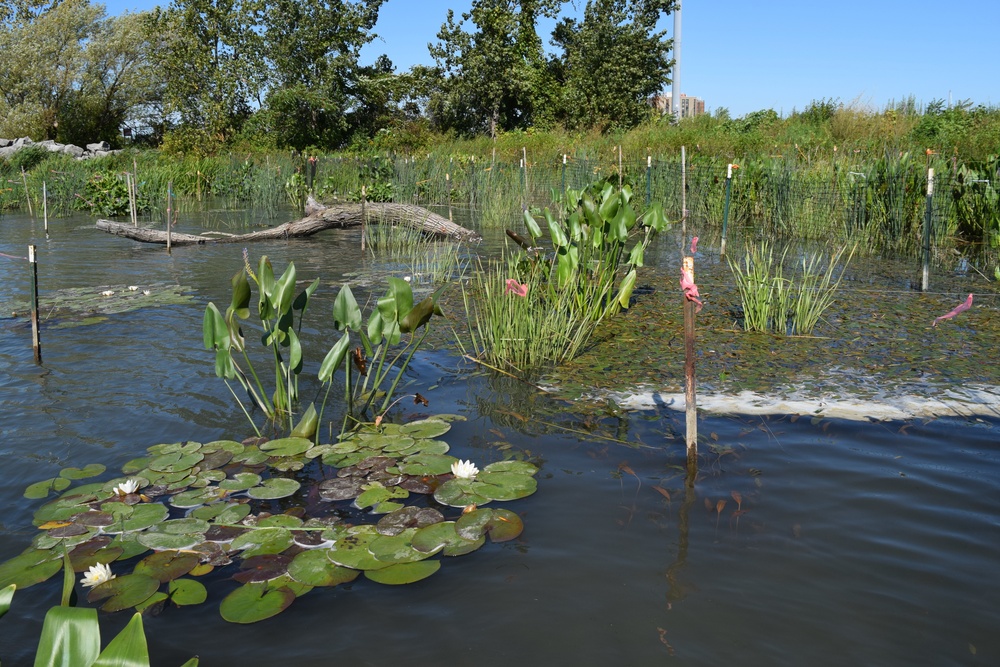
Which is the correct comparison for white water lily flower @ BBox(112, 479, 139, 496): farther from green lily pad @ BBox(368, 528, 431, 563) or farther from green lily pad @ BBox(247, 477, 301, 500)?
green lily pad @ BBox(368, 528, 431, 563)

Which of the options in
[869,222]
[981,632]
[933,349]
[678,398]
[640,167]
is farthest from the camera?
[640,167]

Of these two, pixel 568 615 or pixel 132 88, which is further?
pixel 132 88

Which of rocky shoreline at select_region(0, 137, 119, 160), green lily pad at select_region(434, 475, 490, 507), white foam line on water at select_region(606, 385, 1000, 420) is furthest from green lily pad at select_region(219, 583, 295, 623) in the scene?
rocky shoreline at select_region(0, 137, 119, 160)

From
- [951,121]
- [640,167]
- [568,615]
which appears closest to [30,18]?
[640,167]

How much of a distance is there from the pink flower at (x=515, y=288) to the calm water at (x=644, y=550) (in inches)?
21.3

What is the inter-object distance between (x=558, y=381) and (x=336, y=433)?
133 cm

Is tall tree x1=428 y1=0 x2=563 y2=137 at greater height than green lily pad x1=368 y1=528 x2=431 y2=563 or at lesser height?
greater

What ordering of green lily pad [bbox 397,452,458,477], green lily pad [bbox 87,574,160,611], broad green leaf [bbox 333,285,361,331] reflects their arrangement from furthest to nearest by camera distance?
1. broad green leaf [bbox 333,285,361,331]
2. green lily pad [bbox 397,452,458,477]
3. green lily pad [bbox 87,574,160,611]

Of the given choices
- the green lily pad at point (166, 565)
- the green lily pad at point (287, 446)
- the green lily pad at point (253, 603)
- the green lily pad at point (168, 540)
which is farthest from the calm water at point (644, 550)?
the green lily pad at point (287, 446)

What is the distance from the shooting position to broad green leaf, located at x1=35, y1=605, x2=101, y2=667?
1.38 meters

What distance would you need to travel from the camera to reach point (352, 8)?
2717 cm

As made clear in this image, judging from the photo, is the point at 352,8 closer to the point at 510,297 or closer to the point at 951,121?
the point at 951,121

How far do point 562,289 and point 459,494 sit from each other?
2544mm

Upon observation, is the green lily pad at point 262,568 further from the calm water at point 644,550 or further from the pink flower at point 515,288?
the pink flower at point 515,288
